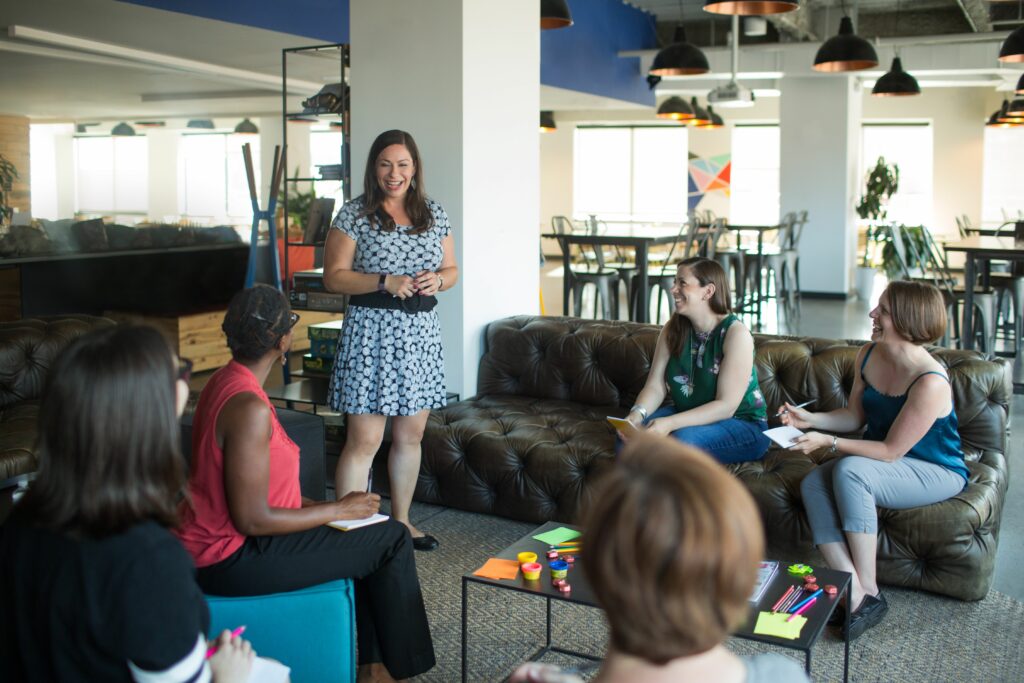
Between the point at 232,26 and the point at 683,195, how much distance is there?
1359cm

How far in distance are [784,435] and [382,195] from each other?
→ 163cm

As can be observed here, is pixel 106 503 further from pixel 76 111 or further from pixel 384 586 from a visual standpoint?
pixel 76 111

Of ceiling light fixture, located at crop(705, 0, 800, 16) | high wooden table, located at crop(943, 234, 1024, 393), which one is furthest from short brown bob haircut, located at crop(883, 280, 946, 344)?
high wooden table, located at crop(943, 234, 1024, 393)

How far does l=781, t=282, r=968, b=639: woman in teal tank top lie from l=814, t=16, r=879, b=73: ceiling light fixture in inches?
233

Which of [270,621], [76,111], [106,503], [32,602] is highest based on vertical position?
[76,111]

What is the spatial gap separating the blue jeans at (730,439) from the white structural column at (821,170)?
9.28m

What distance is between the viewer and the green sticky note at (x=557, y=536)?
9.70 ft

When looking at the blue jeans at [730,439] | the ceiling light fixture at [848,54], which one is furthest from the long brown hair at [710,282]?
the ceiling light fixture at [848,54]

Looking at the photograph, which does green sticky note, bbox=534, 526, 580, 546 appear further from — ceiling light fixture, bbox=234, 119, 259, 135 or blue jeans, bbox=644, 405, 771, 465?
ceiling light fixture, bbox=234, 119, 259, 135

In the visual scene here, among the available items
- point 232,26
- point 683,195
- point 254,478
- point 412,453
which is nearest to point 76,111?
point 232,26

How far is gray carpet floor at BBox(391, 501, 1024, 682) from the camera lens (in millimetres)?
2986

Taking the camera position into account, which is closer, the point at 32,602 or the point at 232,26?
the point at 32,602

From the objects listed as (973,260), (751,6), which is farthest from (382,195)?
(973,260)

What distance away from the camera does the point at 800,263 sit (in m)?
13.0
